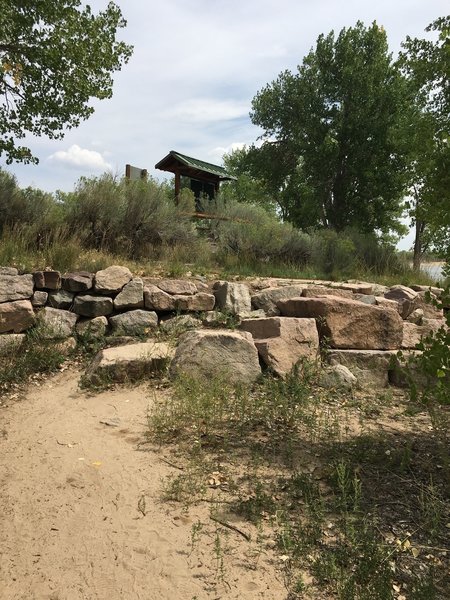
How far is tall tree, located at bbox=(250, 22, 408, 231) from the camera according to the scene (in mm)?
16156

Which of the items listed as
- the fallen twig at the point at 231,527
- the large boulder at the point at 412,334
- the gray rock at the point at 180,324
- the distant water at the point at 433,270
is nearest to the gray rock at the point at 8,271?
the gray rock at the point at 180,324

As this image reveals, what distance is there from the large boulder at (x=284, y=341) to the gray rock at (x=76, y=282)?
2.43m

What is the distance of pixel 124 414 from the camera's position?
4.50m

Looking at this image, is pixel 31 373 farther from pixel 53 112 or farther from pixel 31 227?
pixel 53 112

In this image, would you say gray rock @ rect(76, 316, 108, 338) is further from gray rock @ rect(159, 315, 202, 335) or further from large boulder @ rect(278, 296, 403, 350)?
large boulder @ rect(278, 296, 403, 350)

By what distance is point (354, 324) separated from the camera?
241 inches

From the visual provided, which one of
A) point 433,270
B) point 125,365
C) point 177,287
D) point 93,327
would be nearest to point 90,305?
point 93,327

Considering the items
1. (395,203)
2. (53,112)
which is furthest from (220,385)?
(395,203)

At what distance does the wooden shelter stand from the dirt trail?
42.9 ft

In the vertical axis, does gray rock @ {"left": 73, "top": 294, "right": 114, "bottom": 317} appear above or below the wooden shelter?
below

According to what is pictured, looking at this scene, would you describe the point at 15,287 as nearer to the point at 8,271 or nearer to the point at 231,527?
the point at 8,271

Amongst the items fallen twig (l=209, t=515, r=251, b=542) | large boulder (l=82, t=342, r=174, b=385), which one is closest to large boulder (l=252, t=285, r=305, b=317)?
large boulder (l=82, t=342, r=174, b=385)

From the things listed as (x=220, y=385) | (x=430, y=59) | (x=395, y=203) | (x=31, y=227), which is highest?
(x=430, y=59)

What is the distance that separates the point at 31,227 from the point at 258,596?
7170 mm
